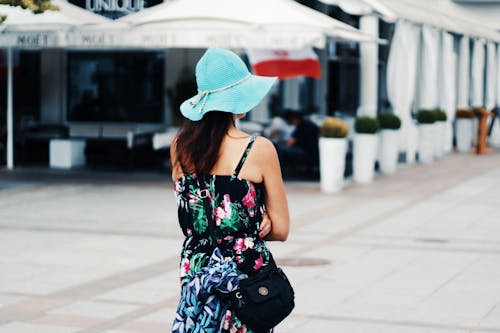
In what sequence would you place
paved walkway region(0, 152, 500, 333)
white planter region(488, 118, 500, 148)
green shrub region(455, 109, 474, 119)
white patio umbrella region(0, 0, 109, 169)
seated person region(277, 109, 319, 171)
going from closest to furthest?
1. paved walkway region(0, 152, 500, 333)
2. white patio umbrella region(0, 0, 109, 169)
3. seated person region(277, 109, 319, 171)
4. green shrub region(455, 109, 474, 119)
5. white planter region(488, 118, 500, 148)

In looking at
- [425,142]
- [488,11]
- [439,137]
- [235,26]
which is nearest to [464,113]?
[439,137]

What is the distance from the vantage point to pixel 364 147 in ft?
58.5

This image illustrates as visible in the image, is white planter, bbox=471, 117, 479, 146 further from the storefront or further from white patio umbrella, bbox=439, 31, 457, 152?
the storefront

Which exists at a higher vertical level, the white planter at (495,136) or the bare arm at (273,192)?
the bare arm at (273,192)

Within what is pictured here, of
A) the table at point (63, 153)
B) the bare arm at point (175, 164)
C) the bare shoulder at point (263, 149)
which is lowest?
the table at point (63, 153)

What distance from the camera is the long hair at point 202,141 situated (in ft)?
13.4

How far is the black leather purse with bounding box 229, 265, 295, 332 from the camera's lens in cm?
400

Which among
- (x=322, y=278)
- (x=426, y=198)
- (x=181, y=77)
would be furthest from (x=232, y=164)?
(x=181, y=77)

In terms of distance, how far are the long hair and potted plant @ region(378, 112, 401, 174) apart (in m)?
15.6

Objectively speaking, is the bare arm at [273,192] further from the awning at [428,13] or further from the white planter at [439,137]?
the white planter at [439,137]

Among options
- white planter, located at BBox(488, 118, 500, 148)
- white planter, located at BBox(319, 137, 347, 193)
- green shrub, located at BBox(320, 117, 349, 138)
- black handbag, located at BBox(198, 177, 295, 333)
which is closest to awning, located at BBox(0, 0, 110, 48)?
green shrub, located at BBox(320, 117, 349, 138)

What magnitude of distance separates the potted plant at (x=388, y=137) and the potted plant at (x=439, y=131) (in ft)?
11.9

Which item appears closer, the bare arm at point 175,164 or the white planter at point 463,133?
the bare arm at point 175,164

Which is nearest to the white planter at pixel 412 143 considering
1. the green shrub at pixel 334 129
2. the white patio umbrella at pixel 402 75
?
the white patio umbrella at pixel 402 75
